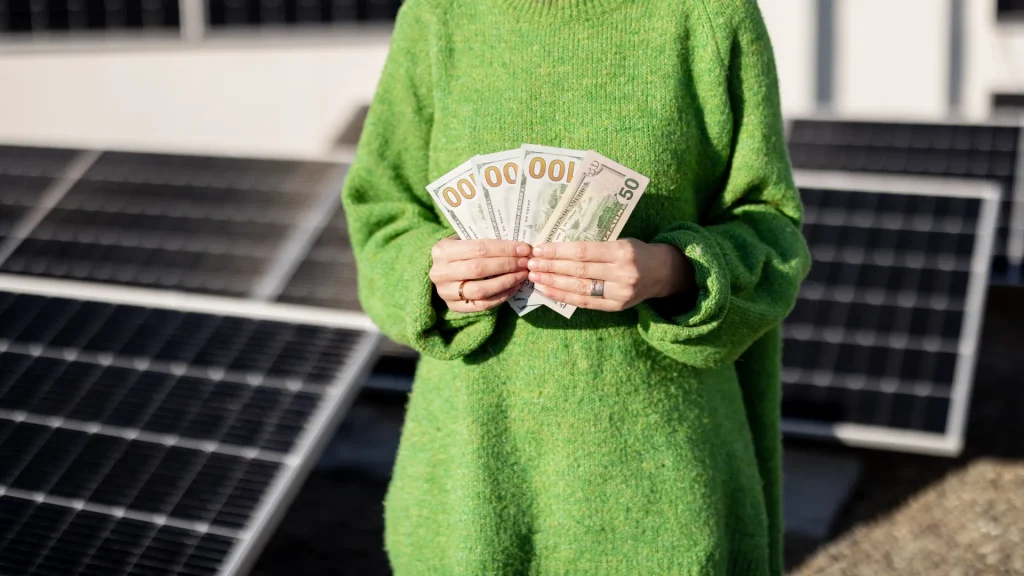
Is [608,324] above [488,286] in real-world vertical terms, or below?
below

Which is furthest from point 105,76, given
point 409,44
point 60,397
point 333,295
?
point 409,44

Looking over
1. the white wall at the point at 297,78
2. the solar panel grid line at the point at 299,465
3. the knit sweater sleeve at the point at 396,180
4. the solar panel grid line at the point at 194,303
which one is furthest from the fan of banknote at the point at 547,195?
the white wall at the point at 297,78

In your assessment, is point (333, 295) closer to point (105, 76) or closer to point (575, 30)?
point (575, 30)

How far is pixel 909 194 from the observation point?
5.37 m

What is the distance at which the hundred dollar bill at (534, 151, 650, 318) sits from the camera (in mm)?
1795

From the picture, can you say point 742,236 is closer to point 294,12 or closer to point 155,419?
point 155,419

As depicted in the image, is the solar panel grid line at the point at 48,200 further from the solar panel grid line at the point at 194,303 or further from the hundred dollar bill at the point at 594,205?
the hundred dollar bill at the point at 594,205

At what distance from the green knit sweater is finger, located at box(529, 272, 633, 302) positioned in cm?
13

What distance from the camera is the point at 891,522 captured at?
16.1 ft

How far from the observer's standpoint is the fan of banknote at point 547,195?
1804 mm

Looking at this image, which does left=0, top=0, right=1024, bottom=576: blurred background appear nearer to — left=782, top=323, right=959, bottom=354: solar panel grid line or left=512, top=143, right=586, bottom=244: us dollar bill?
left=782, top=323, right=959, bottom=354: solar panel grid line

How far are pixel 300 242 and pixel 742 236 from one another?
11.6ft

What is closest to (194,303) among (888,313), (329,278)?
(329,278)

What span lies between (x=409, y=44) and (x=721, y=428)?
874 mm
